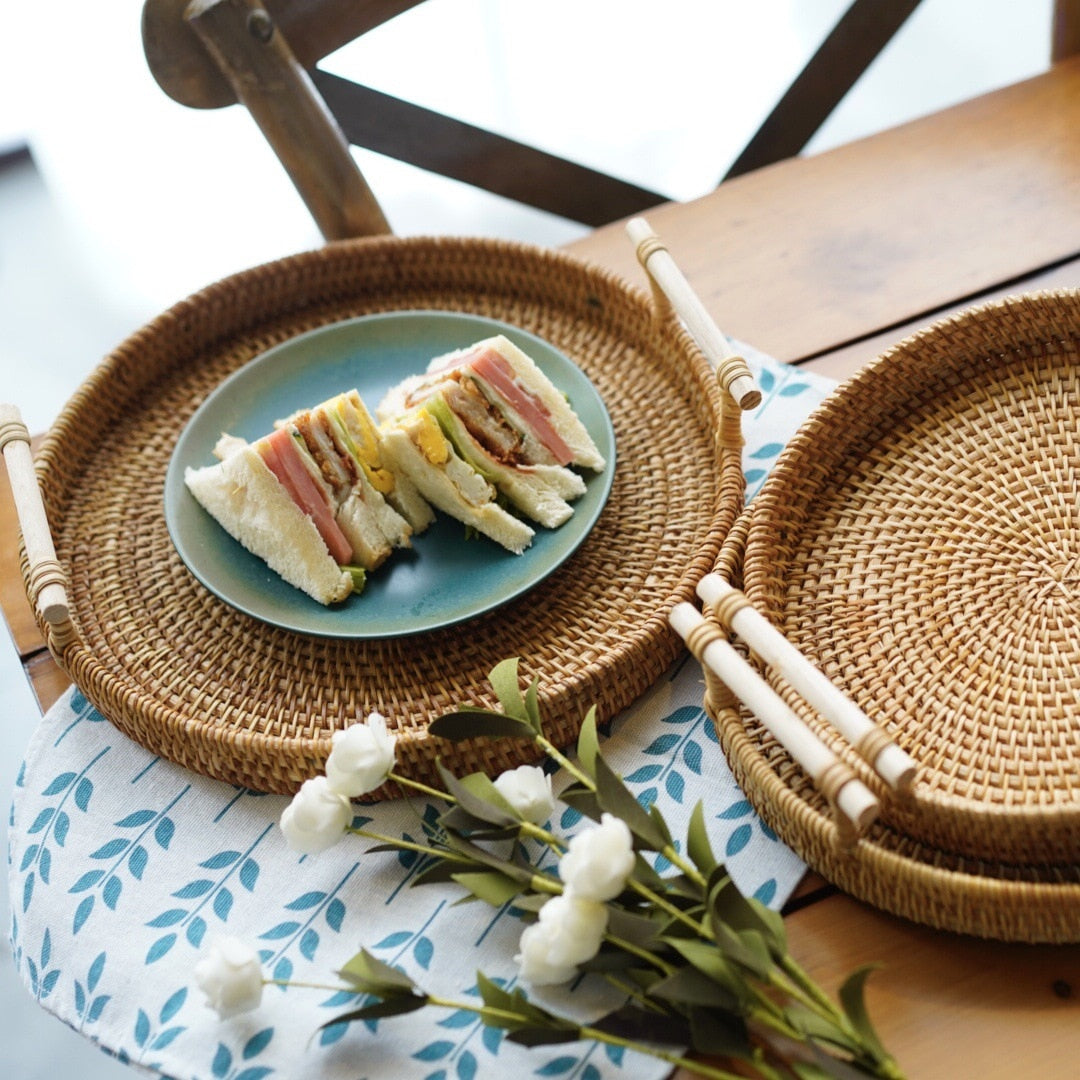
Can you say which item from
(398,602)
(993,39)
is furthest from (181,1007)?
(993,39)

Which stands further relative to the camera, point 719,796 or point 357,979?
point 719,796

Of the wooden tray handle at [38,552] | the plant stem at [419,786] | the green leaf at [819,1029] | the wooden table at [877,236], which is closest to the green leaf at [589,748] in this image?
the plant stem at [419,786]

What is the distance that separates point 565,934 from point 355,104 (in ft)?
4.12

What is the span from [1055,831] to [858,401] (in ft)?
1.45

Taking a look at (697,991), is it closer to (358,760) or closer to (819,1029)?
(819,1029)

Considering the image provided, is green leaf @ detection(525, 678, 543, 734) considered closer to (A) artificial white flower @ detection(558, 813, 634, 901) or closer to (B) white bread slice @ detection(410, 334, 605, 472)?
(A) artificial white flower @ detection(558, 813, 634, 901)

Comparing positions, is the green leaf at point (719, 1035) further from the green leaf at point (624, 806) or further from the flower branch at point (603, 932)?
the green leaf at point (624, 806)

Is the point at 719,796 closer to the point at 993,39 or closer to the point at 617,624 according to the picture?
the point at 617,624

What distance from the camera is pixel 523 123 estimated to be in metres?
2.65

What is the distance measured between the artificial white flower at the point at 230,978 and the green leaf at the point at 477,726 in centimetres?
22

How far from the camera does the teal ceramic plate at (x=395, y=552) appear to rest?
1.13 meters

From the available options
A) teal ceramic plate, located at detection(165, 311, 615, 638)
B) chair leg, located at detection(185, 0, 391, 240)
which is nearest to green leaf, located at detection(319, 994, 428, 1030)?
teal ceramic plate, located at detection(165, 311, 615, 638)

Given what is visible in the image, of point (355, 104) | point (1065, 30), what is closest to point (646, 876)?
point (355, 104)

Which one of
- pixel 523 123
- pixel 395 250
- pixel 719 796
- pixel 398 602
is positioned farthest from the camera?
pixel 523 123
